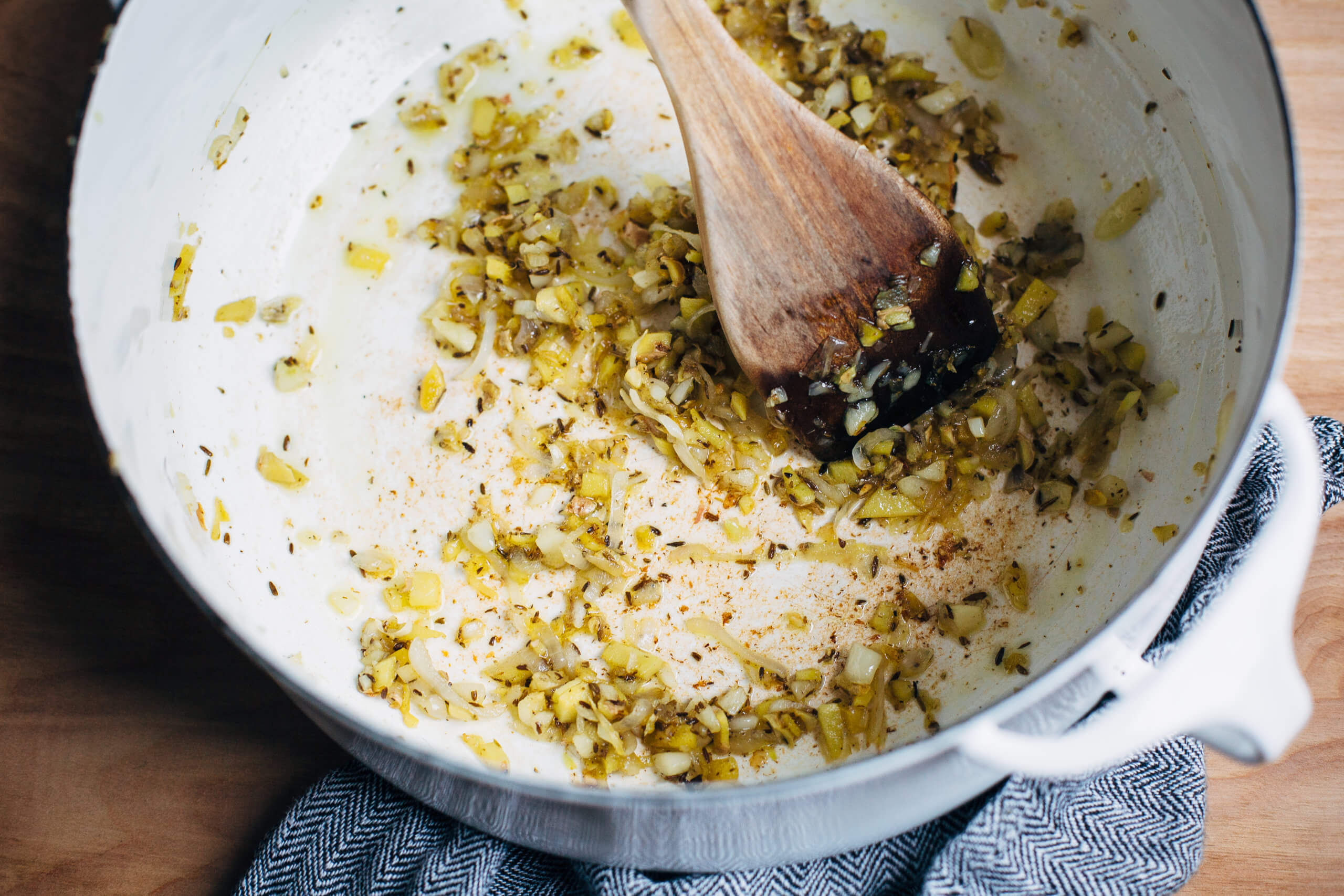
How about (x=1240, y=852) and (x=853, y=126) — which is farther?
(x=853, y=126)

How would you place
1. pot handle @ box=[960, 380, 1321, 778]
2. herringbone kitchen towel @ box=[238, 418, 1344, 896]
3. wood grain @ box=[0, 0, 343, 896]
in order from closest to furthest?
pot handle @ box=[960, 380, 1321, 778] → herringbone kitchen towel @ box=[238, 418, 1344, 896] → wood grain @ box=[0, 0, 343, 896]

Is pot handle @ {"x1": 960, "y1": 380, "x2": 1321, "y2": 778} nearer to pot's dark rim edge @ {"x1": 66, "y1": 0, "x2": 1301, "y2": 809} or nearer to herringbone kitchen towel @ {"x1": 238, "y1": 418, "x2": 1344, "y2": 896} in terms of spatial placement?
pot's dark rim edge @ {"x1": 66, "y1": 0, "x2": 1301, "y2": 809}

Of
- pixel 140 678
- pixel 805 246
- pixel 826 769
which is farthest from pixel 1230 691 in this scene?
pixel 140 678

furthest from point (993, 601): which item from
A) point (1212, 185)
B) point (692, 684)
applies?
point (1212, 185)

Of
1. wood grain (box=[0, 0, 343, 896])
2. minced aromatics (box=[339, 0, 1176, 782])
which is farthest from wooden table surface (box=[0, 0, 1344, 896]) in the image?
minced aromatics (box=[339, 0, 1176, 782])

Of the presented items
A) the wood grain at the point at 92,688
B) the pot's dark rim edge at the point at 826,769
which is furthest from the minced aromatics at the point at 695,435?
the pot's dark rim edge at the point at 826,769

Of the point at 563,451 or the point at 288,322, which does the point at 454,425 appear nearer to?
the point at 563,451
